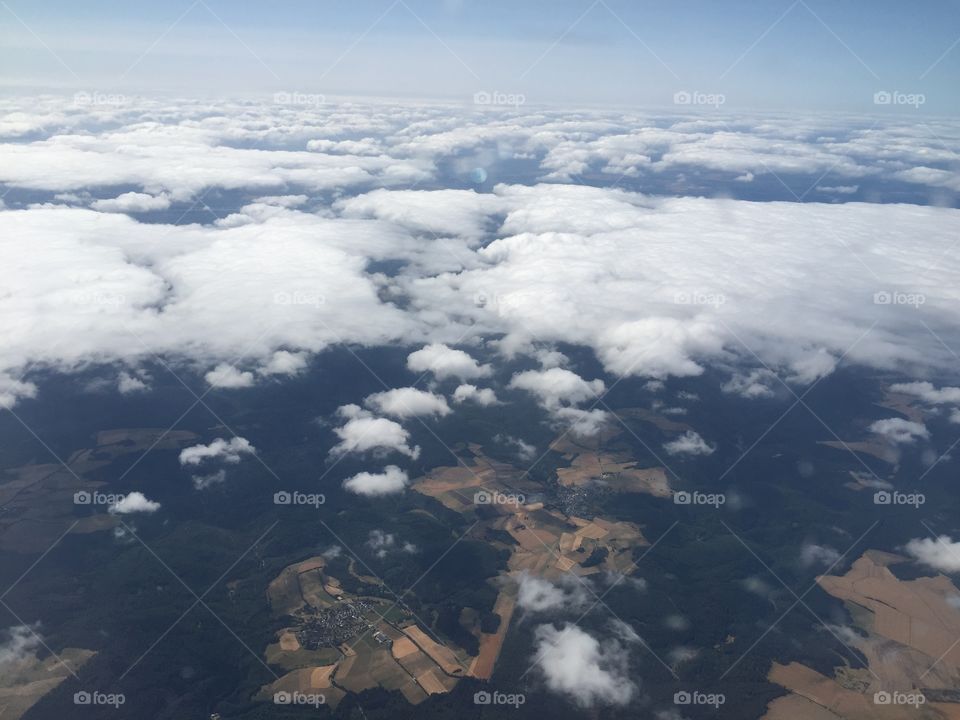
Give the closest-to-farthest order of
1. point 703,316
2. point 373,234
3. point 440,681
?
point 440,681
point 703,316
point 373,234

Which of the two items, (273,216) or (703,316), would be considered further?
(273,216)

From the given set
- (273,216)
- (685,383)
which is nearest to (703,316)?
(685,383)

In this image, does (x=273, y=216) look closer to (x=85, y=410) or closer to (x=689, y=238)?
(x=85, y=410)

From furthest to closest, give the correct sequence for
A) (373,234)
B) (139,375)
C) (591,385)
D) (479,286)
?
(373,234), (479,286), (591,385), (139,375)

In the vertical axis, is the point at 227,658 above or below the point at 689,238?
below

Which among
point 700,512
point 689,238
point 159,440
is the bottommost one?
point 700,512

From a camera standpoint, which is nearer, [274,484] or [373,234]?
[274,484]


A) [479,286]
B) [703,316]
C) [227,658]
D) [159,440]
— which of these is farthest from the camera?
[479,286]

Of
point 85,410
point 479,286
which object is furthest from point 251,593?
point 479,286

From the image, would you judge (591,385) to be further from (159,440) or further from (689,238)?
(689,238)
